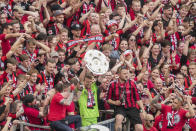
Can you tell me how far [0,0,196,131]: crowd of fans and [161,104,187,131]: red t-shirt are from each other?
20mm

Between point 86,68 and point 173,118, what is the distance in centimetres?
199

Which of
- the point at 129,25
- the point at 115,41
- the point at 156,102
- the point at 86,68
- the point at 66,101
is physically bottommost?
the point at 156,102

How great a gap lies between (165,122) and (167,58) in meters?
3.22

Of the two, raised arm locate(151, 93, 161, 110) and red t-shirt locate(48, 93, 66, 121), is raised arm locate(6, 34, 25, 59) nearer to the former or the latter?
red t-shirt locate(48, 93, 66, 121)

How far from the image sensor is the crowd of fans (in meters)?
10.7

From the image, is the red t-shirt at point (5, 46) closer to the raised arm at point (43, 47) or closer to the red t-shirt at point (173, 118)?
the raised arm at point (43, 47)

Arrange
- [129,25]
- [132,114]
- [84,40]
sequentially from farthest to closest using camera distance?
1. [129,25]
2. [84,40]
3. [132,114]

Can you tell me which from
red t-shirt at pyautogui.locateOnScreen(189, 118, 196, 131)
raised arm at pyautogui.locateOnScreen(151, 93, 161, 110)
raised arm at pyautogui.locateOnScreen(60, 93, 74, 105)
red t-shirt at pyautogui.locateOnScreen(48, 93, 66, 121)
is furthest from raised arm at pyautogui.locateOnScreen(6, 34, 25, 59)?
red t-shirt at pyautogui.locateOnScreen(189, 118, 196, 131)

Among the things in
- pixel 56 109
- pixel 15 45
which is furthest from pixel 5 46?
pixel 56 109

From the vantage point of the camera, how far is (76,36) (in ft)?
42.7

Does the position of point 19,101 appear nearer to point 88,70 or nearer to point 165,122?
point 88,70

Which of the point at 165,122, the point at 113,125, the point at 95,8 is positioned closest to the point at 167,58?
the point at 95,8

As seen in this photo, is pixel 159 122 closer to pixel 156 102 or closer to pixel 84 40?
pixel 156 102

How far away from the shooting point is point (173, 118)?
38.1 feet
